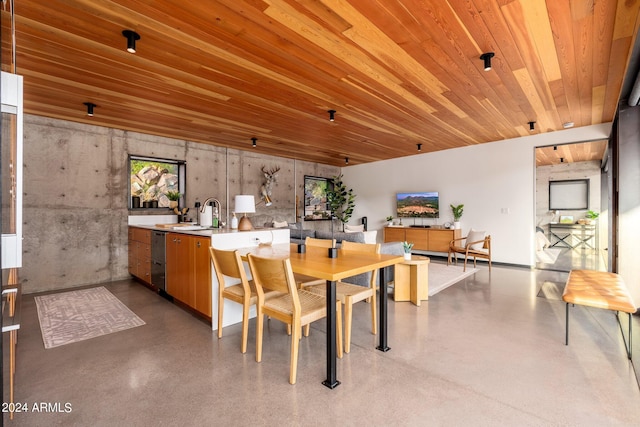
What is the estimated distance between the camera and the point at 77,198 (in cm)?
470

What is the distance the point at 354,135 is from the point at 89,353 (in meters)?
4.68

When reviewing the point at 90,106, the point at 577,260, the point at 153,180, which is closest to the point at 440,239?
the point at 577,260

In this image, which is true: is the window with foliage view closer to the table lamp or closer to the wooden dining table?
the table lamp

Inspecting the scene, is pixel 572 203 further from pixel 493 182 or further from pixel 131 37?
pixel 131 37

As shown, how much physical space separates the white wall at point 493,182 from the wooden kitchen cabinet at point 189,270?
5754mm

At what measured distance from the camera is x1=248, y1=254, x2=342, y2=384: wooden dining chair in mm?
1989

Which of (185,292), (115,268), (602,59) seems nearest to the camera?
(602,59)

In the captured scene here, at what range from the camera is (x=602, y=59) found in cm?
283

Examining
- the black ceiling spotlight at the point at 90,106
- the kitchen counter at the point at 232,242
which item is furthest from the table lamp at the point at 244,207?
the black ceiling spotlight at the point at 90,106

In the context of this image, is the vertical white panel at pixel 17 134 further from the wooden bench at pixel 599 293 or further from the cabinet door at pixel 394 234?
the cabinet door at pixel 394 234

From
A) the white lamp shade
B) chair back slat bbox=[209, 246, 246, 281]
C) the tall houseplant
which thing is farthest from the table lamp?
the tall houseplant

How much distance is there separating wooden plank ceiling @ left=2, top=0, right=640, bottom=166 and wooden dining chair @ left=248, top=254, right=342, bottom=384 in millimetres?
1750

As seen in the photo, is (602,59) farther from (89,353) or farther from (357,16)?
(89,353)

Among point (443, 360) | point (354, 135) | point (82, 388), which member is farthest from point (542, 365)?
point (354, 135)
